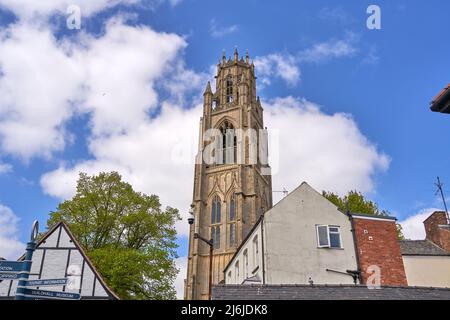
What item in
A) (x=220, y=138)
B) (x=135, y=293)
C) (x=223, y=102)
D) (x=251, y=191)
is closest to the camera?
(x=135, y=293)

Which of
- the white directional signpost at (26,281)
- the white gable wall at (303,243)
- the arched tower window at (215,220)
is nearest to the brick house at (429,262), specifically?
the white gable wall at (303,243)

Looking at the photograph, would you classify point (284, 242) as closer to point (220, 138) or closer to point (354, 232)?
point (354, 232)

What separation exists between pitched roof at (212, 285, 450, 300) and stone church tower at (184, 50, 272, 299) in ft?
113

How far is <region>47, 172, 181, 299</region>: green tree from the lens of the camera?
91.7 feet

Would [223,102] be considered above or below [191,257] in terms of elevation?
above

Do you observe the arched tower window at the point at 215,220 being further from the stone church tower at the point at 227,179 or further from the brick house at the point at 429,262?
the brick house at the point at 429,262

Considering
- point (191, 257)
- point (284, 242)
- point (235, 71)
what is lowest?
point (284, 242)

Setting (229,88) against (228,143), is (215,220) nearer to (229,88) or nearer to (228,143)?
(228,143)

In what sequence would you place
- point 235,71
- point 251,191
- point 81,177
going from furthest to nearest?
point 235,71, point 251,191, point 81,177

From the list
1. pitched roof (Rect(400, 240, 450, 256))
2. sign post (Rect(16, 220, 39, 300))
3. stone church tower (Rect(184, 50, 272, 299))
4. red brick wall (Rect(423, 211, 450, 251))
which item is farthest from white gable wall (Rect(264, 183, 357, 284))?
stone church tower (Rect(184, 50, 272, 299))

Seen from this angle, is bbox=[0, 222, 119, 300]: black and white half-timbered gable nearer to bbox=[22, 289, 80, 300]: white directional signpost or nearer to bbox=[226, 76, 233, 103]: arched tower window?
bbox=[22, 289, 80, 300]: white directional signpost

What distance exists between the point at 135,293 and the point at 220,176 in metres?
33.0
